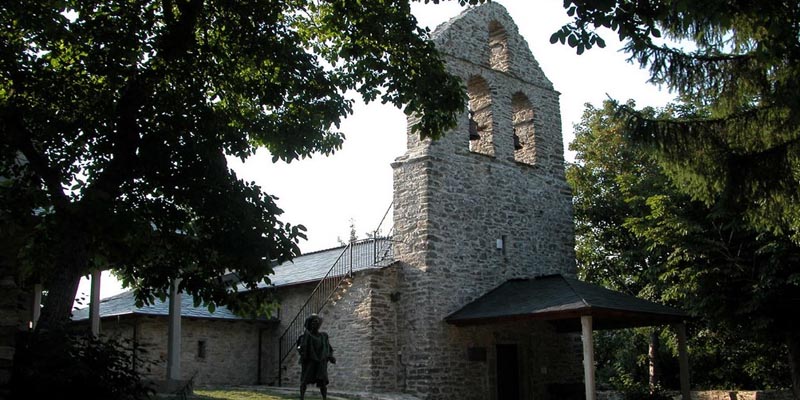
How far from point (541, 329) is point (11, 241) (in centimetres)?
1263

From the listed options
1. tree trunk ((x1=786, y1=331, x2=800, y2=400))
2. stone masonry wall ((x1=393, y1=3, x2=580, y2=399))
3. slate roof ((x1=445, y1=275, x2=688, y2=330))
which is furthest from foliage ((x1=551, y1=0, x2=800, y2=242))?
stone masonry wall ((x1=393, y1=3, x2=580, y2=399))

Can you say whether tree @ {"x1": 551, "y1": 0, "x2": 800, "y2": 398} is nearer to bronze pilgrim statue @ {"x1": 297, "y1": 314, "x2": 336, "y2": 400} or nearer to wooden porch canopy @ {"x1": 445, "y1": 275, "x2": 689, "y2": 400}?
wooden porch canopy @ {"x1": 445, "y1": 275, "x2": 689, "y2": 400}

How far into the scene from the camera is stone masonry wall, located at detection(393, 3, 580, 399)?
53.7ft

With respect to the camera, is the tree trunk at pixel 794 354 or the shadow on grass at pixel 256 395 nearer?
the shadow on grass at pixel 256 395

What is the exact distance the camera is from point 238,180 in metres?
9.25

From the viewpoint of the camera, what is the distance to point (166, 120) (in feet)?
29.0

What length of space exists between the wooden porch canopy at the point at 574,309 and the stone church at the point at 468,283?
5 cm

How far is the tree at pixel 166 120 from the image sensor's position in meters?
8.17

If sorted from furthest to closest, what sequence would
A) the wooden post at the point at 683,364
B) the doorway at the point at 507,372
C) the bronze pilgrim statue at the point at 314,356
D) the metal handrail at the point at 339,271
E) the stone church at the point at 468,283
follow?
1. the metal handrail at the point at 339,271
2. the doorway at the point at 507,372
3. the stone church at the point at 468,283
4. the wooden post at the point at 683,364
5. the bronze pilgrim statue at the point at 314,356

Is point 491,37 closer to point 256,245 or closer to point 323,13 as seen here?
point 323,13

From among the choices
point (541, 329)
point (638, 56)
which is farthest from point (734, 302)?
point (638, 56)

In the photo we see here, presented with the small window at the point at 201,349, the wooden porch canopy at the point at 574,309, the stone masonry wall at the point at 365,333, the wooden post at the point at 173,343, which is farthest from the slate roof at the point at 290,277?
the wooden porch canopy at the point at 574,309

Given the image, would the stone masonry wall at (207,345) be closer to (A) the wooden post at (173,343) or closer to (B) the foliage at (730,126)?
(A) the wooden post at (173,343)

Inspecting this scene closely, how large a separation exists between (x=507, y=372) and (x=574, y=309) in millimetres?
4525
